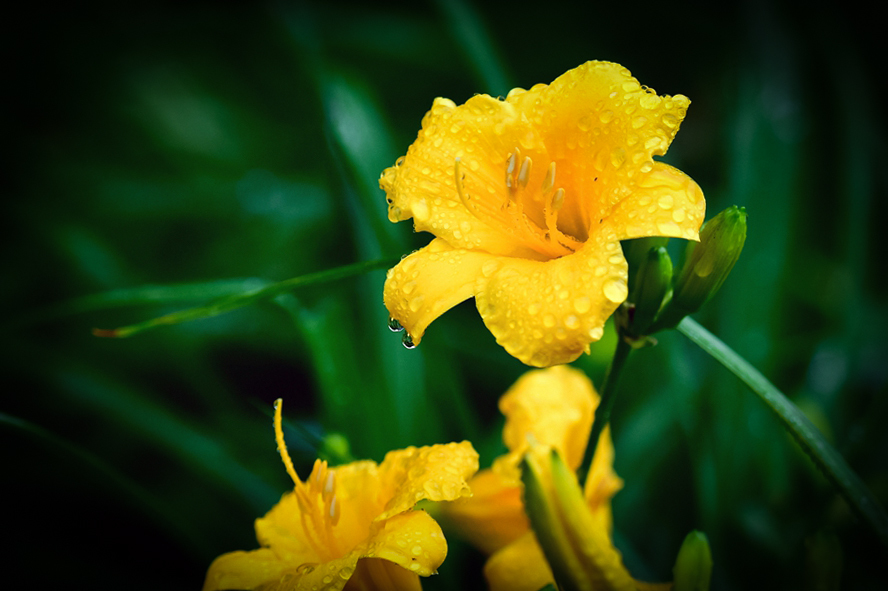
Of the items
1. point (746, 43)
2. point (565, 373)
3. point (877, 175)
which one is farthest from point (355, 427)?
point (877, 175)

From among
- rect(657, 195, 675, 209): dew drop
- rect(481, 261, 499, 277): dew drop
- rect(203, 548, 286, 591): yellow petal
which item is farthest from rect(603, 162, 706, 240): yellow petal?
rect(203, 548, 286, 591): yellow petal

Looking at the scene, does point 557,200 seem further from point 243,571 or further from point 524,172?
point 243,571

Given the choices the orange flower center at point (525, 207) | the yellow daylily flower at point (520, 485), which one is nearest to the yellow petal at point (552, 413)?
the yellow daylily flower at point (520, 485)

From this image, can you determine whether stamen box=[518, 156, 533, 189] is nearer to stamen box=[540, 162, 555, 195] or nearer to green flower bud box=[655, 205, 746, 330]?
stamen box=[540, 162, 555, 195]

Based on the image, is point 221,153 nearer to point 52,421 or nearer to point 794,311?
point 52,421

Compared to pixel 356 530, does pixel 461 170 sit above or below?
above

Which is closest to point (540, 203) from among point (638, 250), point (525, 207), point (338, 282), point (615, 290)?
point (525, 207)

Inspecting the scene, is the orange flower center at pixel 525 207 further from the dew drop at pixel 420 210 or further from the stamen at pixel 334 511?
the stamen at pixel 334 511
